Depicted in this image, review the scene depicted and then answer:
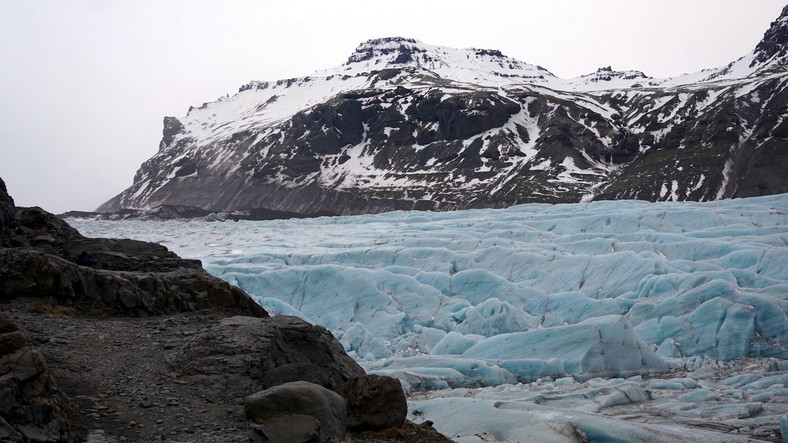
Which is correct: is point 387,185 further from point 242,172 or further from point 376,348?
point 376,348

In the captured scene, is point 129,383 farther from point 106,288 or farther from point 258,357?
point 106,288

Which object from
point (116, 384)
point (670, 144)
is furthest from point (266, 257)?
point (670, 144)

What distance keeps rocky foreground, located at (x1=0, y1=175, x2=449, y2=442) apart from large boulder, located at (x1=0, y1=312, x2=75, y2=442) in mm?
14

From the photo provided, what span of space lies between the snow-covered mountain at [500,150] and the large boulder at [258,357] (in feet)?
263

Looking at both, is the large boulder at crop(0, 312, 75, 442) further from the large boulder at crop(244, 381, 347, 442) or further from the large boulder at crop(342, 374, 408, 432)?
the large boulder at crop(342, 374, 408, 432)

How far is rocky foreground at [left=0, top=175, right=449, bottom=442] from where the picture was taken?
743 cm

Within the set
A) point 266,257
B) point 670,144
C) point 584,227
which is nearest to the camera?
point 266,257

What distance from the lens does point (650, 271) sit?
21250mm

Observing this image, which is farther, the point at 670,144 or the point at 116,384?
the point at 670,144

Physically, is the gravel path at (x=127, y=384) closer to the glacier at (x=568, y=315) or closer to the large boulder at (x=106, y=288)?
the large boulder at (x=106, y=288)

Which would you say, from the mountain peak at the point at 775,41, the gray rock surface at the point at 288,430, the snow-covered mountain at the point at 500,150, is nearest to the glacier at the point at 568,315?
the gray rock surface at the point at 288,430

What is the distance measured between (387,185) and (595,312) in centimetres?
9775

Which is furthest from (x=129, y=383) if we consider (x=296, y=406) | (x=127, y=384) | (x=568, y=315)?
(x=568, y=315)

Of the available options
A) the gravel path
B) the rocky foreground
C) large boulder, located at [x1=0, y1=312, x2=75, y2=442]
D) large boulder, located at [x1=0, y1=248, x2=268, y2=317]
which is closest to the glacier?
the rocky foreground
